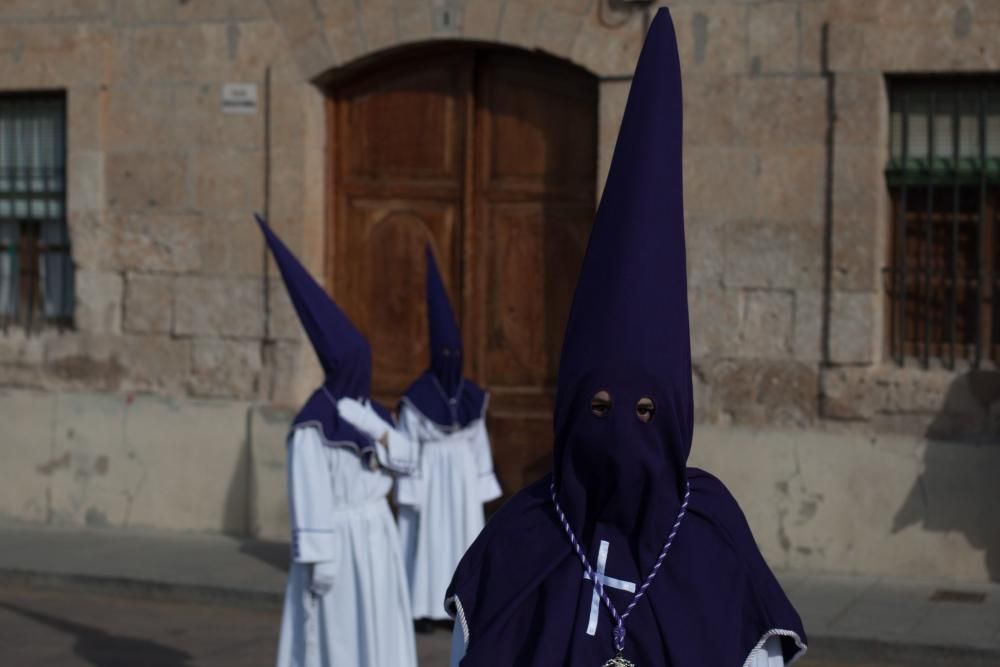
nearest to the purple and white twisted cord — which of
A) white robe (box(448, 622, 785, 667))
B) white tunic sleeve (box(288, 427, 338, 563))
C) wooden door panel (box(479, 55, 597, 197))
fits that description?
white robe (box(448, 622, 785, 667))

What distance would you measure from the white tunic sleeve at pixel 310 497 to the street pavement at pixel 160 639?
1936mm

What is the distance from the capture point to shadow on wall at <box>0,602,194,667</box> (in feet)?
29.0

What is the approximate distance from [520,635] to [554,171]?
8070 millimetres

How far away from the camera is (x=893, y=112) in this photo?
1086 cm

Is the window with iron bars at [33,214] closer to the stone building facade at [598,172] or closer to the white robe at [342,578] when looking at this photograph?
the stone building facade at [598,172]

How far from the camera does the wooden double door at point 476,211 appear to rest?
11773 millimetres

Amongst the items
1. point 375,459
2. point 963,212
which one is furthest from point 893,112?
point 375,459

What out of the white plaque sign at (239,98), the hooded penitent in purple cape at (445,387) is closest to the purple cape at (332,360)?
Result: the hooded penitent in purple cape at (445,387)

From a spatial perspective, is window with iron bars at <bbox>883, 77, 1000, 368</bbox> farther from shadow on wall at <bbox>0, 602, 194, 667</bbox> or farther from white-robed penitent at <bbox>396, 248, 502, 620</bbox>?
shadow on wall at <bbox>0, 602, 194, 667</bbox>

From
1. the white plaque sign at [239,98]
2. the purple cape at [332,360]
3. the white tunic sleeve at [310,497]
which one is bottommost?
the white tunic sleeve at [310,497]

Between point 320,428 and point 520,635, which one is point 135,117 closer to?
point 320,428

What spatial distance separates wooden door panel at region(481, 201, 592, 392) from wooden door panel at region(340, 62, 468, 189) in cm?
52

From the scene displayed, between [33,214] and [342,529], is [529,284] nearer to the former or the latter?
[33,214]

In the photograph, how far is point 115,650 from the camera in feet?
30.0
